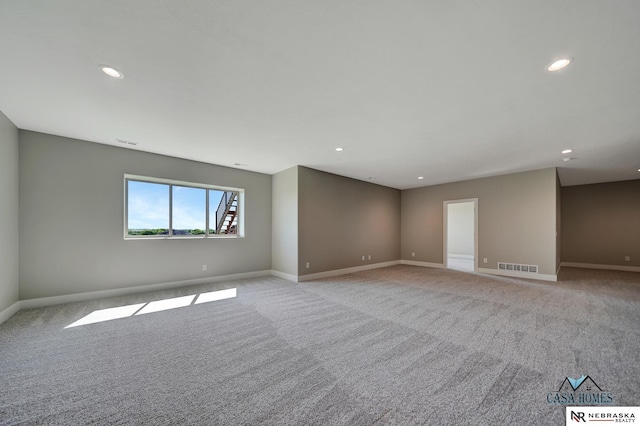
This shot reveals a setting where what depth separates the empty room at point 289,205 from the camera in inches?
64.5

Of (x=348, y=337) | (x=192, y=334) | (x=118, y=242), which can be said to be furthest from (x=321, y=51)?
(x=118, y=242)

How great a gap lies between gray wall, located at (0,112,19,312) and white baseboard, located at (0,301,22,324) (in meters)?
0.05

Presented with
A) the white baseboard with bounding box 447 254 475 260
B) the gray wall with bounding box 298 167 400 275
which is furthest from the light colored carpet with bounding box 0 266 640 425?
the white baseboard with bounding box 447 254 475 260

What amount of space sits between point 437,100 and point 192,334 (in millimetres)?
3924

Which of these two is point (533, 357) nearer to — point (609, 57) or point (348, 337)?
point (348, 337)

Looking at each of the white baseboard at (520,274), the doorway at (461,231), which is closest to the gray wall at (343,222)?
the white baseboard at (520,274)

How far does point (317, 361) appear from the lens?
2188 mm

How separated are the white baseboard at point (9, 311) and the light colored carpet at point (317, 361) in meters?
0.10

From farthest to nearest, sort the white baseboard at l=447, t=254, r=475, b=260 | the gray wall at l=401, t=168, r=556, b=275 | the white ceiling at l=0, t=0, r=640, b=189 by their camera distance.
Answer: the white baseboard at l=447, t=254, r=475, b=260 < the gray wall at l=401, t=168, r=556, b=275 < the white ceiling at l=0, t=0, r=640, b=189

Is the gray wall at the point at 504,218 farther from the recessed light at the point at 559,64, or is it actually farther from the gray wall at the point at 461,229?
the recessed light at the point at 559,64

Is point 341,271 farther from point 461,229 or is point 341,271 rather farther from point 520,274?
point 461,229

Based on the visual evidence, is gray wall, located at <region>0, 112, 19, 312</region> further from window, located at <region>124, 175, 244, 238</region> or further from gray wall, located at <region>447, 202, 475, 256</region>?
gray wall, located at <region>447, 202, 475, 256</region>

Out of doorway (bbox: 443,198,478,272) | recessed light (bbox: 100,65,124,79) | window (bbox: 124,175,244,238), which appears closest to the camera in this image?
recessed light (bbox: 100,65,124,79)

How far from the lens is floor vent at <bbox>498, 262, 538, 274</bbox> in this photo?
Result: 5.76 metres
